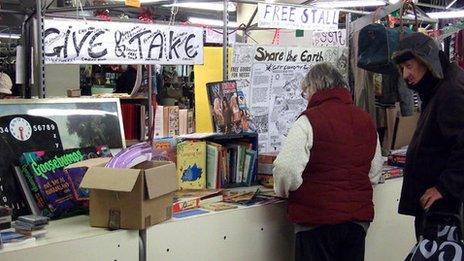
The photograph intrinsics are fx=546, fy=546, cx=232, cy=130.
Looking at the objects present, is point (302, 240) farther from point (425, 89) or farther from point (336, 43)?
point (336, 43)

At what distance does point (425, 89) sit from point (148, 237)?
1586 mm

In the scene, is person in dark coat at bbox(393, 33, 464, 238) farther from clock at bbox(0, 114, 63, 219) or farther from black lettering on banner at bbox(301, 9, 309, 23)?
clock at bbox(0, 114, 63, 219)

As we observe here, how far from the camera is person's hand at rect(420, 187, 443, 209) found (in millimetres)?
2689

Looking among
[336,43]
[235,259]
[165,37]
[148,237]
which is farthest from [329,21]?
[148,237]

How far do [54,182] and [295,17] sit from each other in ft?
7.70

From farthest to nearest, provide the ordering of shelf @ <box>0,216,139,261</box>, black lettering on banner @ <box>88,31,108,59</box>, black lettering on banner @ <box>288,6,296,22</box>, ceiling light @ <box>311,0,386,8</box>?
1. ceiling light @ <box>311,0,386,8</box>
2. black lettering on banner @ <box>288,6,296,22</box>
3. black lettering on banner @ <box>88,31,108,59</box>
4. shelf @ <box>0,216,139,261</box>

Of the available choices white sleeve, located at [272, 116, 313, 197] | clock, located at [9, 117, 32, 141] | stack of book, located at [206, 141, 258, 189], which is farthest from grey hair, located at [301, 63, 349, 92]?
clock, located at [9, 117, 32, 141]

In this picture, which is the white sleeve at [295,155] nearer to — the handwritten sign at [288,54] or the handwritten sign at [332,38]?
the handwritten sign at [288,54]

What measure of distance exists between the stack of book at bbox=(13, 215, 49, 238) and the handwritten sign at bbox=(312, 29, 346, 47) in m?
3.36

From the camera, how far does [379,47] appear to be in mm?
3625

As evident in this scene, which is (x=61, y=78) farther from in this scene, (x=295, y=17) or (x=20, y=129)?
(x=20, y=129)

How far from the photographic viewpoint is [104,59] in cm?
324

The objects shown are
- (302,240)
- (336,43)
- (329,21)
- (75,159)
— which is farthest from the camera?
(336,43)

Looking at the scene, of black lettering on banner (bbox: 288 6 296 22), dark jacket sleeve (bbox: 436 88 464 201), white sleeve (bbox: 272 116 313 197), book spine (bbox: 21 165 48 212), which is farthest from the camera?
black lettering on banner (bbox: 288 6 296 22)
